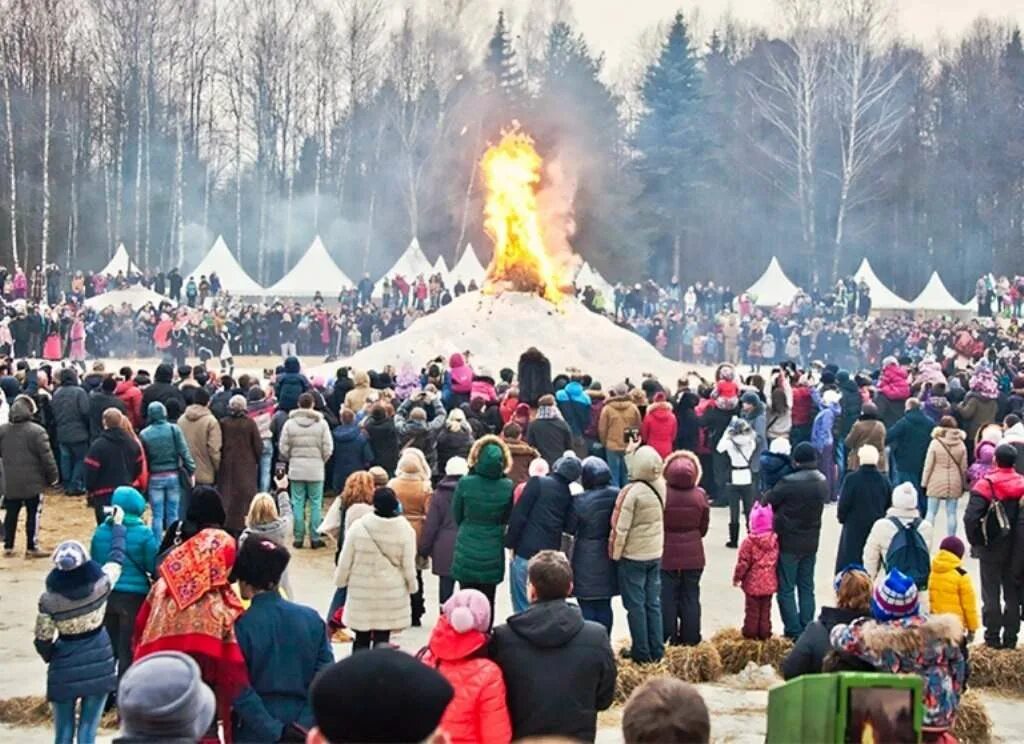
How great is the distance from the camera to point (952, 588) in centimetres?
920

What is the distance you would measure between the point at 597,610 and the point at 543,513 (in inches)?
33.4

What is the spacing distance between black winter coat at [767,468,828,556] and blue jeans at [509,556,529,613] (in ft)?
6.62

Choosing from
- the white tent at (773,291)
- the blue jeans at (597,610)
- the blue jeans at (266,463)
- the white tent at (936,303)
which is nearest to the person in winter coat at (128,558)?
the blue jeans at (597,610)

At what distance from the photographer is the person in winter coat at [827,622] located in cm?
638

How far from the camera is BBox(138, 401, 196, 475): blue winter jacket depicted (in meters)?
12.5

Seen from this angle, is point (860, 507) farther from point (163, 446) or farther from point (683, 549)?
point (163, 446)

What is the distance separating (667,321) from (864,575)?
3041cm

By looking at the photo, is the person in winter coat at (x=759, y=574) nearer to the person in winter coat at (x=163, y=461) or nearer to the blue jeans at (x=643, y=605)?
the blue jeans at (x=643, y=605)

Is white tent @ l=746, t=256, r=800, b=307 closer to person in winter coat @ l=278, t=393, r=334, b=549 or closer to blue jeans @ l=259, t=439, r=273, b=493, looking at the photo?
blue jeans @ l=259, t=439, r=273, b=493

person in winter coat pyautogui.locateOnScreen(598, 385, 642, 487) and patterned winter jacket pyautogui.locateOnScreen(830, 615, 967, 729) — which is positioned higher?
person in winter coat pyautogui.locateOnScreen(598, 385, 642, 487)

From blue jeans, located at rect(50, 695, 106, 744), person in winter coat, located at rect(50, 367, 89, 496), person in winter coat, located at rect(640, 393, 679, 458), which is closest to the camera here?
blue jeans, located at rect(50, 695, 106, 744)

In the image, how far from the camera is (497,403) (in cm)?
1683

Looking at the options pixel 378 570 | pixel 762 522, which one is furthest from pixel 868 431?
pixel 378 570

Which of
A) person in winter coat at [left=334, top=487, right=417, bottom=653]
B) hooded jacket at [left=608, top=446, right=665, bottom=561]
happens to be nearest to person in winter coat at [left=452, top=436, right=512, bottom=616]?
hooded jacket at [left=608, top=446, right=665, bottom=561]
